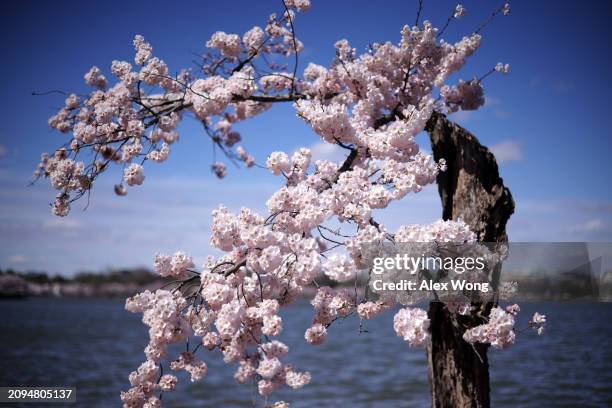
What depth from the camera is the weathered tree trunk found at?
502 centimetres

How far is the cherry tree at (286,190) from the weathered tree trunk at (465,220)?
29cm

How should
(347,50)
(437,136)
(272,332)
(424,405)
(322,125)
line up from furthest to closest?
(424,405)
(347,50)
(437,136)
(322,125)
(272,332)

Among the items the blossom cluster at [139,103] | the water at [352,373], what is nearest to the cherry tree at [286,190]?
the blossom cluster at [139,103]

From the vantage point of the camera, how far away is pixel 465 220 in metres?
5.17

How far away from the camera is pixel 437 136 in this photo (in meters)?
5.52

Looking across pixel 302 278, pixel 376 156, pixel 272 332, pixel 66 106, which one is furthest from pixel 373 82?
pixel 66 106

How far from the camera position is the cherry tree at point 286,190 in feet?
12.2

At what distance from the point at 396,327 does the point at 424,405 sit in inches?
433

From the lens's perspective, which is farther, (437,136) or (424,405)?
(424,405)

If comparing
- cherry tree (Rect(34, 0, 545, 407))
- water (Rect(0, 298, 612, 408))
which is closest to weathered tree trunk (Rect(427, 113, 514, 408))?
cherry tree (Rect(34, 0, 545, 407))

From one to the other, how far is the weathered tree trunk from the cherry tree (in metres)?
0.29

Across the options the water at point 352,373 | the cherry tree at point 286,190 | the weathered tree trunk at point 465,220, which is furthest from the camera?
the water at point 352,373

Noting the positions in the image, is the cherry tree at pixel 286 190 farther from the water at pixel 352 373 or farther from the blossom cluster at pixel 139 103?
the water at pixel 352 373

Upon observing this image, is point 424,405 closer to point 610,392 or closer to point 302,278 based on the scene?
point 610,392
